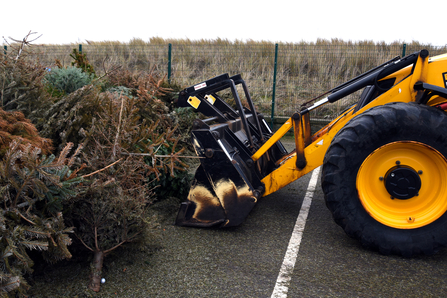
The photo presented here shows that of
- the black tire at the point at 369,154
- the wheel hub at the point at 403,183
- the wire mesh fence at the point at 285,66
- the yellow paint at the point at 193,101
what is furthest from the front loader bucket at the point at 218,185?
the wire mesh fence at the point at 285,66

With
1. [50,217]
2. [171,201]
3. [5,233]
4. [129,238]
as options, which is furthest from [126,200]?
[171,201]

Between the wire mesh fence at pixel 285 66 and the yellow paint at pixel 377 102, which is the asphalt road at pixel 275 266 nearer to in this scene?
the yellow paint at pixel 377 102

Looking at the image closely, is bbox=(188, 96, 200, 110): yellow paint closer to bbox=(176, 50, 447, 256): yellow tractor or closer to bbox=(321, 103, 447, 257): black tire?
bbox=(176, 50, 447, 256): yellow tractor

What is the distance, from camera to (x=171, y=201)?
461 cm

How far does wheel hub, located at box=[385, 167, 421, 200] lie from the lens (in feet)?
11.0

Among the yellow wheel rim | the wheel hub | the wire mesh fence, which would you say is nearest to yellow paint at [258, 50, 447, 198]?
the yellow wheel rim

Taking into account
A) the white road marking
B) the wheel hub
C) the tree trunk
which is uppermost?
the wheel hub

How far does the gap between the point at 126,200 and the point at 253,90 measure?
8662mm

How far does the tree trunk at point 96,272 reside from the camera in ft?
8.80

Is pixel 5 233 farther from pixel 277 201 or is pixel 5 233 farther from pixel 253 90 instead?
pixel 253 90

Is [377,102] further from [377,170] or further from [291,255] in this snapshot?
[291,255]

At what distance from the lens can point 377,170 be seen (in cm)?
347

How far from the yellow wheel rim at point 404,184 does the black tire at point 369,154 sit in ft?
0.20

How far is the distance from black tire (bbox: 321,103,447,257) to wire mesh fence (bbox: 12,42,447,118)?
23.9 ft
